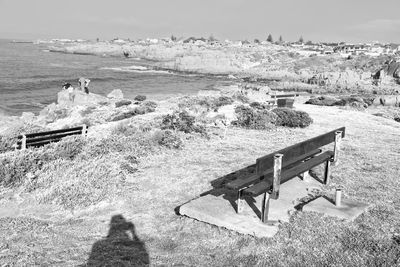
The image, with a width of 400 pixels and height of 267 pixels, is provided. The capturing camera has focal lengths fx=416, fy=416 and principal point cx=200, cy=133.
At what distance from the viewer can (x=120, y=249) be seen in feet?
18.5

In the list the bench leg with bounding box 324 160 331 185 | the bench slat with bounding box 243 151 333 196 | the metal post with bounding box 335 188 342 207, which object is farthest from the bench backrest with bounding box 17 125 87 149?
the metal post with bounding box 335 188 342 207

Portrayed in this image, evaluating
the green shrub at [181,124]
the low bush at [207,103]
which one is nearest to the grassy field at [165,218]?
the green shrub at [181,124]

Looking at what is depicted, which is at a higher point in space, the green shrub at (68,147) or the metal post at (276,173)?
the metal post at (276,173)

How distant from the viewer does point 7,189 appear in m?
8.22

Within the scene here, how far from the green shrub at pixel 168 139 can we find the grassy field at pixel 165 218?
216 mm

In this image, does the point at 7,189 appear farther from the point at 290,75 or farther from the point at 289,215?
the point at 290,75

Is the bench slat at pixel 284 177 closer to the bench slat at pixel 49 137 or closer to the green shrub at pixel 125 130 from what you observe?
the green shrub at pixel 125 130

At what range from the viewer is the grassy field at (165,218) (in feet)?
17.8

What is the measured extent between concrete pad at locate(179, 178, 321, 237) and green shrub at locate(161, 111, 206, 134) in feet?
16.8

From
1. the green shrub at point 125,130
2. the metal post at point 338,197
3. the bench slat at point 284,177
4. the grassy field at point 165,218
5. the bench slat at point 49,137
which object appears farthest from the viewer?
the green shrub at point 125,130

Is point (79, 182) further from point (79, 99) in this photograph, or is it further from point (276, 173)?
point (79, 99)

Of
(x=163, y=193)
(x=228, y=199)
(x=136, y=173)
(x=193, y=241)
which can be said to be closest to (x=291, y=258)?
(x=193, y=241)

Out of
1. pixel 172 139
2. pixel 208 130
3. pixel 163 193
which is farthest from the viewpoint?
pixel 208 130

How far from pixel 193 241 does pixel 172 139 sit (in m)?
5.50
